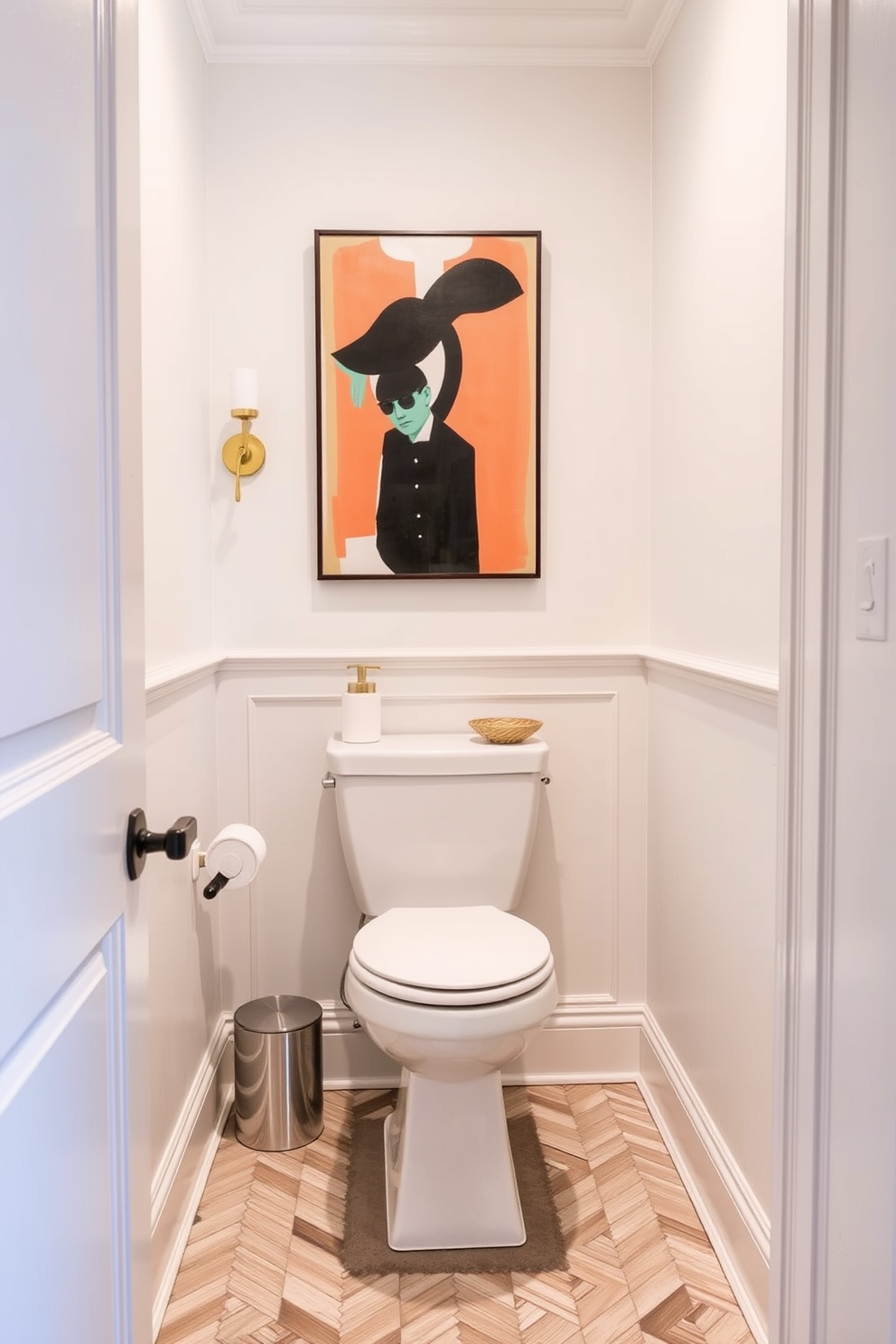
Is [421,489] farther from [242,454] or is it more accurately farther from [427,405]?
[242,454]

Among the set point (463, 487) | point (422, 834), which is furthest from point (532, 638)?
point (422, 834)

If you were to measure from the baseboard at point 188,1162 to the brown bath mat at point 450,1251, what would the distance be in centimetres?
29

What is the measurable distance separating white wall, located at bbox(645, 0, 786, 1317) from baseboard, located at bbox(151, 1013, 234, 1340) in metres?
0.94

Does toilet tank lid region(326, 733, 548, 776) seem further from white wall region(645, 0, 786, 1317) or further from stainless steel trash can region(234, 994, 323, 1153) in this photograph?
stainless steel trash can region(234, 994, 323, 1153)

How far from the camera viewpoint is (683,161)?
201 centimetres

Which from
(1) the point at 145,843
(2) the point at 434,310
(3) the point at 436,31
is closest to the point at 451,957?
(1) the point at 145,843

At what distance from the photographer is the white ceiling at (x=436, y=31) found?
6.76ft

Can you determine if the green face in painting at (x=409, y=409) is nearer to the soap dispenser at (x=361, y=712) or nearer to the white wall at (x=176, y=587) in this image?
the white wall at (x=176, y=587)

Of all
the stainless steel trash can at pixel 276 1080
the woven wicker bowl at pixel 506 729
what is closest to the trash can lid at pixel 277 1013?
the stainless steel trash can at pixel 276 1080

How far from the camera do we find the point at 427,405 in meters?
2.25

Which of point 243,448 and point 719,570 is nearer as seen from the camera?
point 719,570

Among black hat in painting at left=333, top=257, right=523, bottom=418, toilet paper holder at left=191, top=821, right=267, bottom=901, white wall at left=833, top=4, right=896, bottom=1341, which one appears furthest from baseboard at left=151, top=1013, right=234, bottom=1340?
black hat in painting at left=333, top=257, right=523, bottom=418

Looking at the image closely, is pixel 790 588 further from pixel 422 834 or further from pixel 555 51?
pixel 555 51

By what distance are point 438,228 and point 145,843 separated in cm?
178
